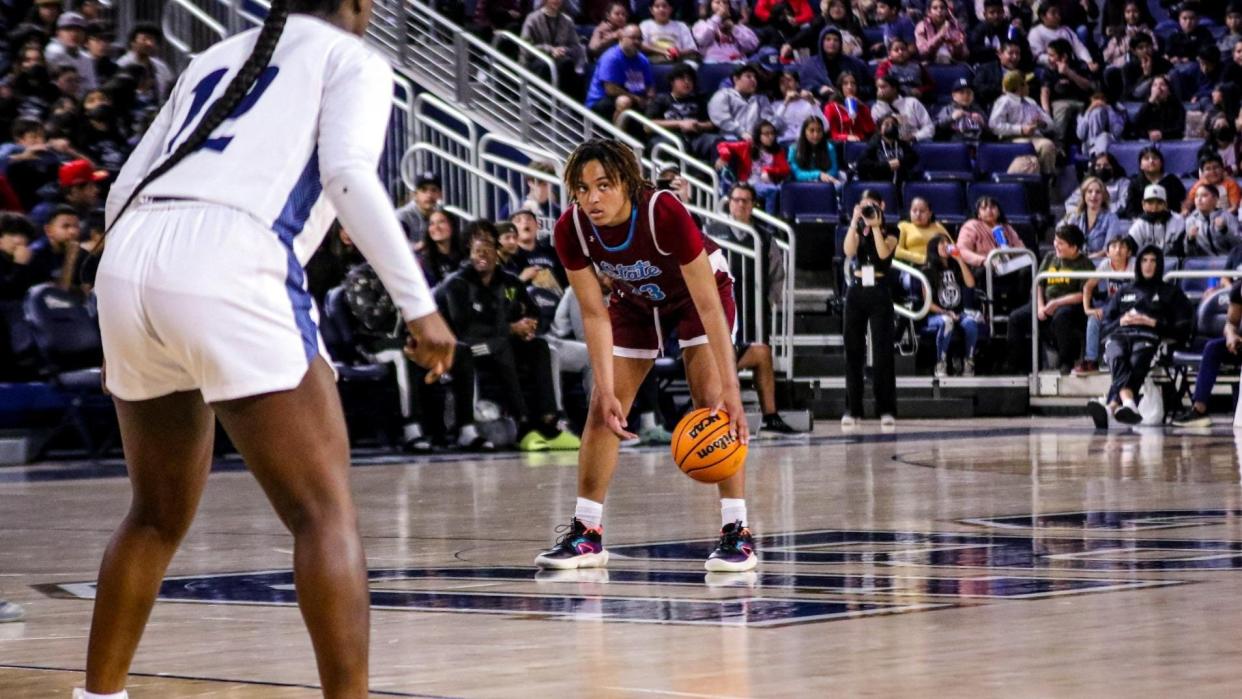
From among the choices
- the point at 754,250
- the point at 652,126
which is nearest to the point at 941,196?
the point at 652,126

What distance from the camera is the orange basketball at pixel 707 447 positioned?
7.08 meters

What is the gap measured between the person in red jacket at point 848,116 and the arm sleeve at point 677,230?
48.2 ft

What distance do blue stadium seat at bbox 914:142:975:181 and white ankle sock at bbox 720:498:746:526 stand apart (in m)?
14.8

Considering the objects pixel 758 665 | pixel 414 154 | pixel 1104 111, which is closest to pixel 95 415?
pixel 414 154

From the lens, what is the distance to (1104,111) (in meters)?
22.6

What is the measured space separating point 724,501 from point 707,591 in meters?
0.96

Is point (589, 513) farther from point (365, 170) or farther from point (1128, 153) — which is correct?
point (1128, 153)

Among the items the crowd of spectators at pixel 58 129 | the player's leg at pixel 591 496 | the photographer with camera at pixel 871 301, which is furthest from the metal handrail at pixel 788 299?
the player's leg at pixel 591 496

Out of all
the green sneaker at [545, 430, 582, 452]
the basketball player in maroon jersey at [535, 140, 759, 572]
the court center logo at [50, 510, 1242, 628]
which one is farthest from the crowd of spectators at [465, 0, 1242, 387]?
the basketball player in maroon jersey at [535, 140, 759, 572]

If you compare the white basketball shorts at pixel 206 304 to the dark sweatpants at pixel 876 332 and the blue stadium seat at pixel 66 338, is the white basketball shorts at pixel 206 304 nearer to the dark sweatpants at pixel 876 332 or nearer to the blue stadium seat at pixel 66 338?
the blue stadium seat at pixel 66 338

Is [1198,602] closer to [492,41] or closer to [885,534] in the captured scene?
[885,534]

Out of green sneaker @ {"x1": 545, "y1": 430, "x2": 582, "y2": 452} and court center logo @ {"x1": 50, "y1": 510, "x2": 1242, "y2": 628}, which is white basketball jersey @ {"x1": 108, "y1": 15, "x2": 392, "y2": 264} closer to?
court center logo @ {"x1": 50, "y1": 510, "x2": 1242, "y2": 628}

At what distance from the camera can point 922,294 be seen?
763 inches

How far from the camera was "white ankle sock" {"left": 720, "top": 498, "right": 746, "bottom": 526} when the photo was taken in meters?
7.09
